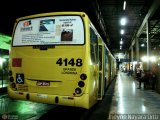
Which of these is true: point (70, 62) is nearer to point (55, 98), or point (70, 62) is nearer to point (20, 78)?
point (55, 98)

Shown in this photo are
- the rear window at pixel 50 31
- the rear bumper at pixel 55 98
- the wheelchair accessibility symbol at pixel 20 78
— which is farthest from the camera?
the wheelchair accessibility symbol at pixel 20 78

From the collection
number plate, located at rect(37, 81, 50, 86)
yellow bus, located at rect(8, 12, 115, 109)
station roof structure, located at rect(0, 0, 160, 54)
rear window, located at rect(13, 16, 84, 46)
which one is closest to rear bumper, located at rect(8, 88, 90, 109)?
yellow bus, located at rect(8, 12, 115, 109)

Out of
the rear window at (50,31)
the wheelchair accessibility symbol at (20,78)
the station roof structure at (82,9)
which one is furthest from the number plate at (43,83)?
the station roof structure at (82,9)

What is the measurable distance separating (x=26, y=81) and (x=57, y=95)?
109cm

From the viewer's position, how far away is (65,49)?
688 cm

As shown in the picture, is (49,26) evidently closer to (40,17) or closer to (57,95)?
(40,17)

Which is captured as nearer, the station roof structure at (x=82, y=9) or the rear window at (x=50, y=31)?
the rear window at (x=50, y=31)

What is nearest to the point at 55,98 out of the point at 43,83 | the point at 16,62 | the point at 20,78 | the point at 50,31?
the point at 43,83

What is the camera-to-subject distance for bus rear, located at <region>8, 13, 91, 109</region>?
671 centimetres

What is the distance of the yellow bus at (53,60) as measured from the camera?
6684mm

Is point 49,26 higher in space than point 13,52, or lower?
higher

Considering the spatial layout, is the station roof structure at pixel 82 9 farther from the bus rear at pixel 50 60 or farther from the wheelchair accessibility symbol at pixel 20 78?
the wheelchair accessibility symbol at pixel 20 78

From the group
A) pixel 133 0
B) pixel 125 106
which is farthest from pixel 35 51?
pixel 133 0

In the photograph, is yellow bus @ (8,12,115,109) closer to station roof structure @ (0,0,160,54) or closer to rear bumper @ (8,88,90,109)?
rear bumper @ (8,88,90,109)
